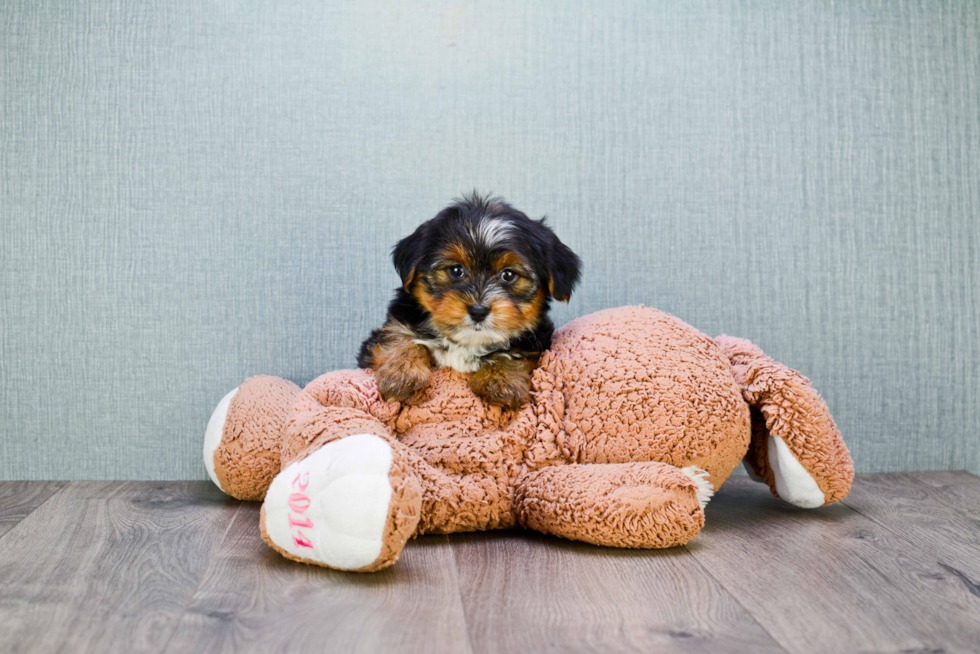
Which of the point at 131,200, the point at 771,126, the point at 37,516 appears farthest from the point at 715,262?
the point at 37,516

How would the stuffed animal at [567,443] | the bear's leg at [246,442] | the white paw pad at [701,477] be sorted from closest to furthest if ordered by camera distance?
A: the stuffed animal at [567,443] < the white paw pad at [701,477] < the bear's leg at [246,442]

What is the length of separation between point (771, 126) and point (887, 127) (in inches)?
16.7

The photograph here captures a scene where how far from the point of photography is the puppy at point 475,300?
186cm

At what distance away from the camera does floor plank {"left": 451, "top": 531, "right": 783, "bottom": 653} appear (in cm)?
130

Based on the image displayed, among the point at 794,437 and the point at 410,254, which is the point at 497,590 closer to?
the point at 410,254

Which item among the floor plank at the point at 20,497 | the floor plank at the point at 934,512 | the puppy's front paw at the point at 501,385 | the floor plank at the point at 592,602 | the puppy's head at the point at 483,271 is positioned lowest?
the floor plank at the point at 934,512

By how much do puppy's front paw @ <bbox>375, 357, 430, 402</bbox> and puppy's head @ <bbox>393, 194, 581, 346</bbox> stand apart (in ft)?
0.40

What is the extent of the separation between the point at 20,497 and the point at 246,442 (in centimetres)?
74

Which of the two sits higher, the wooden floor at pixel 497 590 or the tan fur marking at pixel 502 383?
the tan fur marking at pixel 502 383

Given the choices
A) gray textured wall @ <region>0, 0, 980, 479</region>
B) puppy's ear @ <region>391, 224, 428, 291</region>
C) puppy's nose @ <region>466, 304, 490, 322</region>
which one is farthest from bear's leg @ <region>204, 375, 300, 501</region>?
puppy's nose @ <region>466, 304, 490, 322</region>

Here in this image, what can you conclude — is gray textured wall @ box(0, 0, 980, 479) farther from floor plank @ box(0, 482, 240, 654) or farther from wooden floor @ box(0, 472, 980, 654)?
wooden floor @ box(0, 472, 980, 654)

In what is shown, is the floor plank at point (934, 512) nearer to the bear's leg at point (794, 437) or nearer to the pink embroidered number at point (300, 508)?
the bear's leg at point (794, 437)

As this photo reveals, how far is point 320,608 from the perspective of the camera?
4.65 ft

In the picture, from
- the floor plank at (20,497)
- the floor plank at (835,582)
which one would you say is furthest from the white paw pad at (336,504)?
the floor plank at (20,497)
